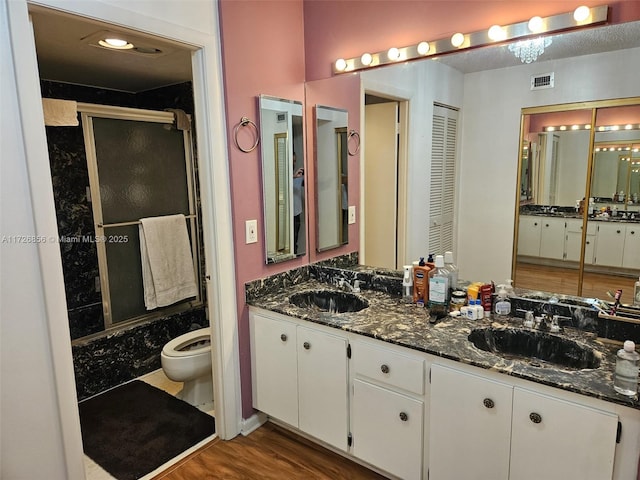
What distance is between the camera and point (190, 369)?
102 inches

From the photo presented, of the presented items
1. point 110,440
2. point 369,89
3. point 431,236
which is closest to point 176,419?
point 110,440

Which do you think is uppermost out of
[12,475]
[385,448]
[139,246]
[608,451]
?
[139,246]

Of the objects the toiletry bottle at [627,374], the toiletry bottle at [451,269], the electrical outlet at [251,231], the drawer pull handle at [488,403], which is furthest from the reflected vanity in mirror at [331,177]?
the toiletry bottle at [627,374]

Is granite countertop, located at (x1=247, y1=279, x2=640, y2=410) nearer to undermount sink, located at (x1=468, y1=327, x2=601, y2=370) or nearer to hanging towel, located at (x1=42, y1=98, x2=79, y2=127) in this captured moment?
undermount sink, located at (x1=468, y1=327, x2=601, y2=370)

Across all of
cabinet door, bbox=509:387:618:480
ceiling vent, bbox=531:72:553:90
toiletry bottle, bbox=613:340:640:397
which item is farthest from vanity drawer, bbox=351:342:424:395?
ceiling vent, bbox=531:72:553:90

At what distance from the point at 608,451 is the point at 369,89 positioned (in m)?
1.93

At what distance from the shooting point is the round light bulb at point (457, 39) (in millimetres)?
1875

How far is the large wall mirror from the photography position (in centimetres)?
166

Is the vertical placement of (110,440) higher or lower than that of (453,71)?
lower

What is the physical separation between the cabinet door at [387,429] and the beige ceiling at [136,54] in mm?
1560

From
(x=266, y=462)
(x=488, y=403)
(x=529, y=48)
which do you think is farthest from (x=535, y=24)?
(x=266, y=462)

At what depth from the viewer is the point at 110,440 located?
2.33 meters

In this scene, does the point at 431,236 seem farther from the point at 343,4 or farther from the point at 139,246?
the point at 139,246

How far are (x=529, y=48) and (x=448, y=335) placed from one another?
4.19 ft
